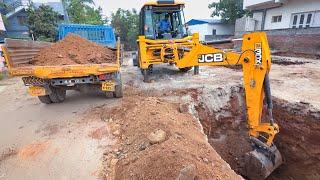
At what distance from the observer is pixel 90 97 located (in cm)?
673

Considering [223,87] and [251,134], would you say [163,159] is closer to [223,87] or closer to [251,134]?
[251,134]

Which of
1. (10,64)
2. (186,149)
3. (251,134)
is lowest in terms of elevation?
(251,134)

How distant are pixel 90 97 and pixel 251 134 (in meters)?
4.50

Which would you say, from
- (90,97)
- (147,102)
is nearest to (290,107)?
(147,102)

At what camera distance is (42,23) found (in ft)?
62.1

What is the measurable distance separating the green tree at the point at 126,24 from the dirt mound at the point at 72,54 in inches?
888

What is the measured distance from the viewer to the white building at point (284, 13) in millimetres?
13621

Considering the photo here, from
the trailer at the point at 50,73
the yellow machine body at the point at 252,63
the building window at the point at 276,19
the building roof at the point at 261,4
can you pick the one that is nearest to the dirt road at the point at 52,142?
the trailer at the point at 50,73


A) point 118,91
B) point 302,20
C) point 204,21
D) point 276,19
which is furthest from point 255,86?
point 204,21

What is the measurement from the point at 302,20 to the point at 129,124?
1480 cm

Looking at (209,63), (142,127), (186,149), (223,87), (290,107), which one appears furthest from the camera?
(223,87)

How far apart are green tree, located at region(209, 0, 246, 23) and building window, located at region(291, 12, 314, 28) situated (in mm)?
10873

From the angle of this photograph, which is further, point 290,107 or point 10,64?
point 290,107

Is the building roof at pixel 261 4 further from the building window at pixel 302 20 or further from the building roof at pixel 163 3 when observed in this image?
the building roof at pixel 163 3
